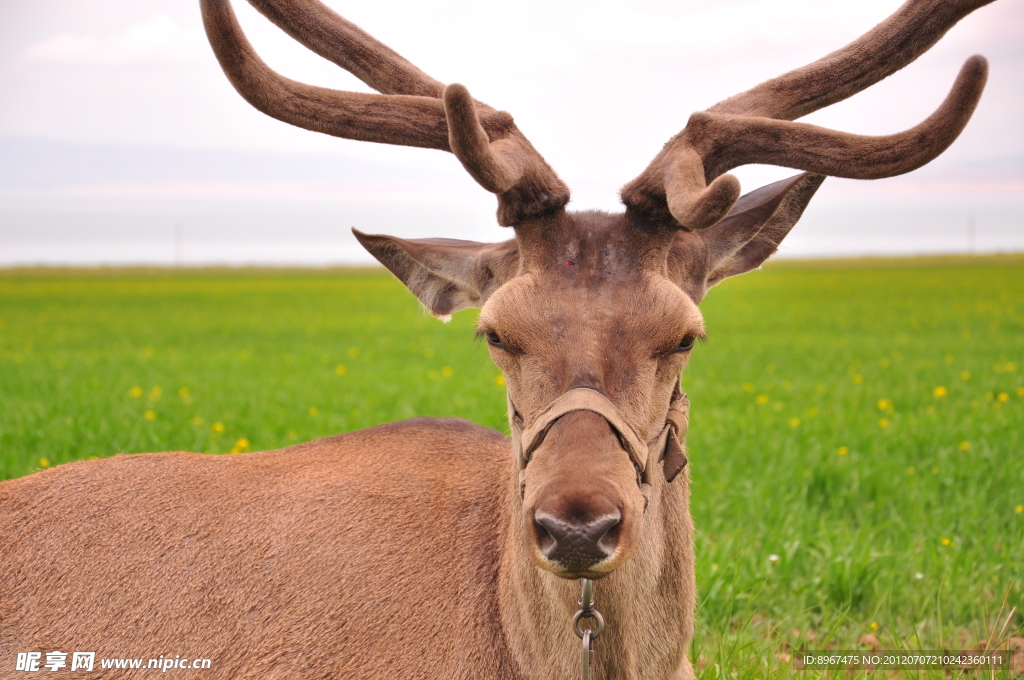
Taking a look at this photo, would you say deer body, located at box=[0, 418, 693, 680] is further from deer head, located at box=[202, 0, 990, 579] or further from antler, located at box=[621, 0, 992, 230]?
antler, located at box=[621, 0, 992, 230]

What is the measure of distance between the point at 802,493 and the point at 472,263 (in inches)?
174

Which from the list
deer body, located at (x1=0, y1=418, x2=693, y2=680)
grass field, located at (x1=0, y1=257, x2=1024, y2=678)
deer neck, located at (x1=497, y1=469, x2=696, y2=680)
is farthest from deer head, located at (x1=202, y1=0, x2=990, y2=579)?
grass field, located at (x1=0, y1=257, x2=1024, y2=678)

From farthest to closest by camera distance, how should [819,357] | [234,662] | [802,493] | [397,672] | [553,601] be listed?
1. [819,357]
2. [802,493]
3. [234,662]
4. [397,672]
5. [553,601]

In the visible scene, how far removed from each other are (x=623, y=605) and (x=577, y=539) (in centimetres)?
81

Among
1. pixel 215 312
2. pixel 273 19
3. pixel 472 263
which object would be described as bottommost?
pixel 215 312

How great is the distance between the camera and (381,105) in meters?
3.55

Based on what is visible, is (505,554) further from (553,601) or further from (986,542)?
(986,542)

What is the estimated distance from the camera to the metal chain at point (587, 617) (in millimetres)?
2877

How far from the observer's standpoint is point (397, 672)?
3.32 m

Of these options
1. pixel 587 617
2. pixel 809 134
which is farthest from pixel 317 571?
pixel 809 134

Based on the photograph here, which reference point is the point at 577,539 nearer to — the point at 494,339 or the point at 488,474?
the point at 494,339

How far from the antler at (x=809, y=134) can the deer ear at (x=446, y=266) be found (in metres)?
0.60

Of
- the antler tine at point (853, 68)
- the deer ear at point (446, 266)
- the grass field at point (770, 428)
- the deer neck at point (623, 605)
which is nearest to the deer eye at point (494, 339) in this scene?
the deer ear at point (446, 266)

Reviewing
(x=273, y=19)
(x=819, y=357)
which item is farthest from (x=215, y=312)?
(x=273, y=19)
